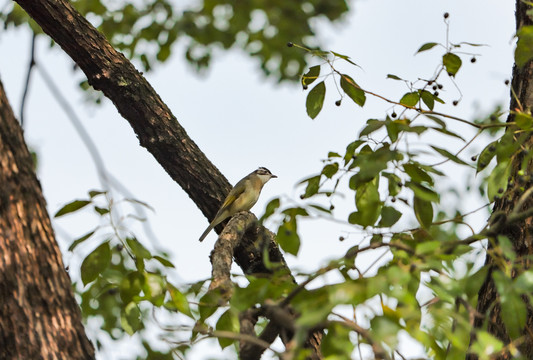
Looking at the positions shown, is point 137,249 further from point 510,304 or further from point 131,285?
point 510,304

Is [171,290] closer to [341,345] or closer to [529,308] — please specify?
[341,345]

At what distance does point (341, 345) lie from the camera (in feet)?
6.27

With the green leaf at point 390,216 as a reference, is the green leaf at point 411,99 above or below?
above

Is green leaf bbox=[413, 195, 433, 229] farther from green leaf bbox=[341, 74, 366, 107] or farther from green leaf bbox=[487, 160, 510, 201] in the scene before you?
green leaf bbox=[341, 74, 366, 107]

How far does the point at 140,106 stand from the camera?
157 inches

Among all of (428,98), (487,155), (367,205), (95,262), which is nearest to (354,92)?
(428,98)

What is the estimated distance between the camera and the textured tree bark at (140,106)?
388 centimetres

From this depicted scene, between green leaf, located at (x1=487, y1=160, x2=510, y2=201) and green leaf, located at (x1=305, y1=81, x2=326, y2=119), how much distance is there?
0.85m

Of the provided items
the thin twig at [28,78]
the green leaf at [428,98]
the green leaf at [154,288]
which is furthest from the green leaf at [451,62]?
the thin twig at [28,78]

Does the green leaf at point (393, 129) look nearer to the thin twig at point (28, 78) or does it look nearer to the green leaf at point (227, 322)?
the green leaf at point (227, 322)

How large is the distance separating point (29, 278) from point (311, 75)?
1557mm

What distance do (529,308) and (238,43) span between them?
8246mm

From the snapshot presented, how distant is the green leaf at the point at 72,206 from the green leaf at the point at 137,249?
228 mm

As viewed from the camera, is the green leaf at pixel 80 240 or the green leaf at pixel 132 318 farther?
the green leaf at pixel 132 318
